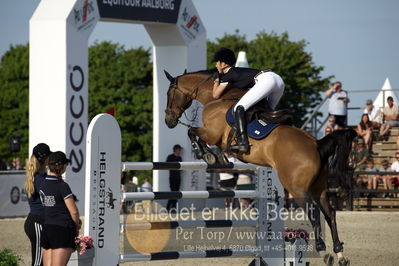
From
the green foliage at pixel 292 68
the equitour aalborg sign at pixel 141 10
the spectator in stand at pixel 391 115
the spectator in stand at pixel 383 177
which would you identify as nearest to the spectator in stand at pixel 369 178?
the spectator in stand at pixel 383 177

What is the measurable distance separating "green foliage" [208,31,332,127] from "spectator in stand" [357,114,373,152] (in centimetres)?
2491

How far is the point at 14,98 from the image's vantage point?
49375 mm

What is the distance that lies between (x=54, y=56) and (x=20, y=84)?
3588cm

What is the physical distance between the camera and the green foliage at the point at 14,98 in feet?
157

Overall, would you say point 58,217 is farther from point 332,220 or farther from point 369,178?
point 369,178

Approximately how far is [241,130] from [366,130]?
36.1ft

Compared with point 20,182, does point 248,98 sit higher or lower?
higher

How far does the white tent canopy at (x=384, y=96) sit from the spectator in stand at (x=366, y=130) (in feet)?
3.62

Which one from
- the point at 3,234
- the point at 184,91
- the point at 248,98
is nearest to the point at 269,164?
the point at 248,98

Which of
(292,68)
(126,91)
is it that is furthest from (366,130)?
(126,91)

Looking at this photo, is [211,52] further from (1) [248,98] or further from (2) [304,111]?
(1) [248,98]

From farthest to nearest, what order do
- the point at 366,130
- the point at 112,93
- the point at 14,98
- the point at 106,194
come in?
1. the point at 14,98
2. the point at 112,93
3. the point at 366,130
4. the point at 106,194

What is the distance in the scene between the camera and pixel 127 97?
49.0m

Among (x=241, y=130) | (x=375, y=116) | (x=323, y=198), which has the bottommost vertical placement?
(x=323, y=198)
